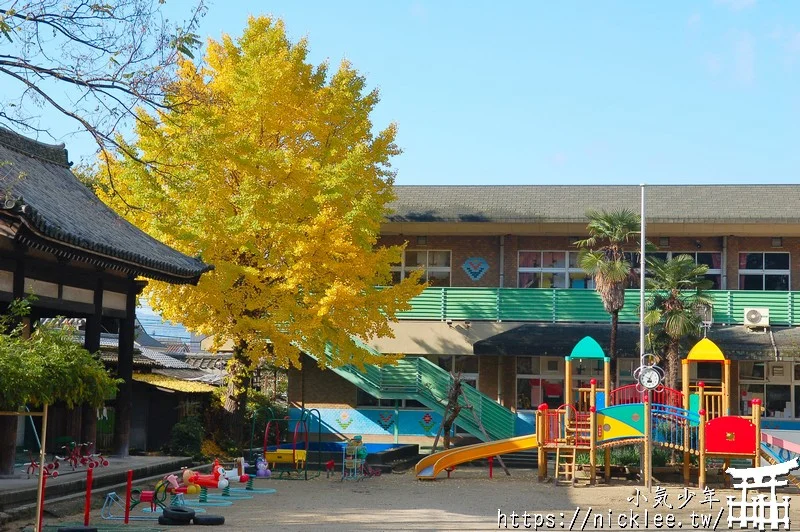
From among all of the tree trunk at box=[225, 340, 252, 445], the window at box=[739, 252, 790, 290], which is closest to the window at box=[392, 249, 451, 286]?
the window at box=[739, 252, 790, 290]

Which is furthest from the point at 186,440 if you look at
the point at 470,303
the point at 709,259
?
the point at 709,259

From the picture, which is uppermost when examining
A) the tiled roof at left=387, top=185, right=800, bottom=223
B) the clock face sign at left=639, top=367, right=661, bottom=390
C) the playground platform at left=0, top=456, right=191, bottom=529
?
the tiled roof at left=387, top=185, right=800, bottom=223

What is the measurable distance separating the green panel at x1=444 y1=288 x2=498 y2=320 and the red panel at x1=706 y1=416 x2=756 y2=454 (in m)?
11.6

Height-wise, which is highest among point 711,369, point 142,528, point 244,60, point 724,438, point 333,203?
point 244,60

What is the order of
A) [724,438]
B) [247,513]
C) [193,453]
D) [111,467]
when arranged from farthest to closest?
[193,453], [724,438], [111,467], [247,513]

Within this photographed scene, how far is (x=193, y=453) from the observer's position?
24.1m

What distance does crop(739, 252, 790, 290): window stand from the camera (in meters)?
34.1

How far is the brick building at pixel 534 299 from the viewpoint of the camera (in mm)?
32062

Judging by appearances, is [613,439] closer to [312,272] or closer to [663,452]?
[663,452]

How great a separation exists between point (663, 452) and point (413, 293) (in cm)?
720

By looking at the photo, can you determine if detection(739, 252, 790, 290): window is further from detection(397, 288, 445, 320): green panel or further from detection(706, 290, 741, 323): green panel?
detection(397, 288, 445, 320): green panel

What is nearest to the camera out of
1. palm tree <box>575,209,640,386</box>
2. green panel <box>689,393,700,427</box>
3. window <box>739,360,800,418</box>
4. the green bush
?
green panel <box>689,393,700,427</box>

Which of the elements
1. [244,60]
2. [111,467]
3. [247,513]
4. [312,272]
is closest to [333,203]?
[312,272]

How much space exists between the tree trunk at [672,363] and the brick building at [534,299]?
2025 mm
